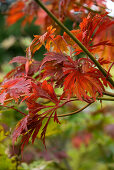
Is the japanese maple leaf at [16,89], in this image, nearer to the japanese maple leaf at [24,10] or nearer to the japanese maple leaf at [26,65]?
the japanese maple leaf at [26,65]

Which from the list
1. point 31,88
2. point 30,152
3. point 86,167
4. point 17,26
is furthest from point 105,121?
point 17,26

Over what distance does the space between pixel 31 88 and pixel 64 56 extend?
94 mm

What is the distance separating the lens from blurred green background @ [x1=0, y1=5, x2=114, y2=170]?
0.69m

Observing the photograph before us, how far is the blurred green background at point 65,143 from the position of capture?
2.28 feet

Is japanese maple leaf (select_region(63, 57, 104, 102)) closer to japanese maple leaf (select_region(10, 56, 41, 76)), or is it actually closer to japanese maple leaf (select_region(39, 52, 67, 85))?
japanese maple leaf (select_region(39, 52, 67, 85))

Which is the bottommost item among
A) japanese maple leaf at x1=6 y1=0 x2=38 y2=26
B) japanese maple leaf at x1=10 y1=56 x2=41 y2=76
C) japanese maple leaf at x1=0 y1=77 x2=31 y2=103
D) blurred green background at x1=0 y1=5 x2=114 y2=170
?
blurred green background at x1=0 y1=5 x2=114 y2=170

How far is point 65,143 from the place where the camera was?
1725 mm

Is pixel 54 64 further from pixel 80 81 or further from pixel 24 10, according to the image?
pixel 24 10

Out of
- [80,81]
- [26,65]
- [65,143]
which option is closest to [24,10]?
[26,65]

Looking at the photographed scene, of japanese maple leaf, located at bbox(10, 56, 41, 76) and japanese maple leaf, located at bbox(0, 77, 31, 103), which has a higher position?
japanese maple leaf, located at bbox(10, 56, 41, 76)

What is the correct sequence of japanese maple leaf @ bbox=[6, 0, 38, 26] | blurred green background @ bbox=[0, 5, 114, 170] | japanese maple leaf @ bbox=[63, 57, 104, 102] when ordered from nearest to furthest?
japanese maple leaf @ bbox=[63, 57, 104, 102]
blurred green background @ bbox=[0, 5, 114, 170]
japanese maple leaf @ bbox=[6, 0, 38, 26]

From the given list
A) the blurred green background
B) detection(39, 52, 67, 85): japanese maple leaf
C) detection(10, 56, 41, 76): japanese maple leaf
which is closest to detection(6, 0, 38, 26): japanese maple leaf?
the blurred green background

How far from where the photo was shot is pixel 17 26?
4492 mm

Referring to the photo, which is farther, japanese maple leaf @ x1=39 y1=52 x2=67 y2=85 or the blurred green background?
the blurred green background
